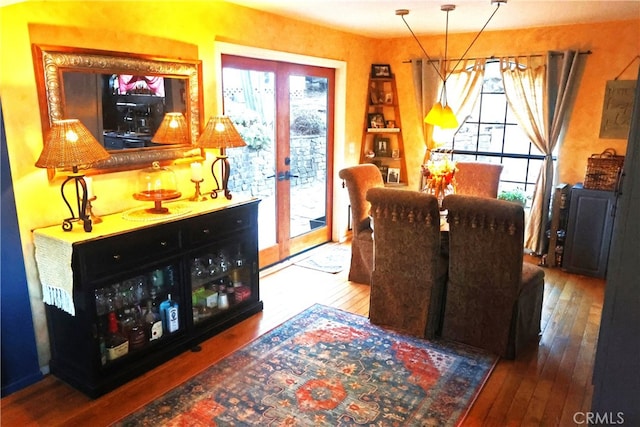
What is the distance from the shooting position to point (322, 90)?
17.1 feet

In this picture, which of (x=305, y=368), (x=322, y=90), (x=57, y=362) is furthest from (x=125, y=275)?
(x=322, y=90)

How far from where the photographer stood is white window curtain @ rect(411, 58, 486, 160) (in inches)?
208

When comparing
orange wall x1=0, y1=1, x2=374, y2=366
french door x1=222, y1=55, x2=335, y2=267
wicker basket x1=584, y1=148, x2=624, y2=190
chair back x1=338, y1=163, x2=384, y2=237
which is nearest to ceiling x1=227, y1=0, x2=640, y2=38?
orange wall x1=0, y1=1, x2=374, y2=366

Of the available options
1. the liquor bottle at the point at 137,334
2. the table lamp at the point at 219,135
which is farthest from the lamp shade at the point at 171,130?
the liquor bottle at the point at 137,334

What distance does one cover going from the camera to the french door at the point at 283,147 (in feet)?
13.9

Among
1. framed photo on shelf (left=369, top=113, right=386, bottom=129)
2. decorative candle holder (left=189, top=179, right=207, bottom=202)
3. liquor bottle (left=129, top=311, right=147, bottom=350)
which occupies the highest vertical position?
framed photo on shelf (left=369, top=113, right=386, bottom=129)

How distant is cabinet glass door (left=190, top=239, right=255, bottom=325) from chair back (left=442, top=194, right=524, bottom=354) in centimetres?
158

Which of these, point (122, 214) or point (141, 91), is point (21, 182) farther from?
point (141, 91)

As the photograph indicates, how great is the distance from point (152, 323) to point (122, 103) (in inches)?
57.4

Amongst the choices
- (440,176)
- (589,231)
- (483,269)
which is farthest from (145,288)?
(589,231)

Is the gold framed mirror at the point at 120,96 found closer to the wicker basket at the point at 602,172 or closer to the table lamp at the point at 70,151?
the table lamp at the point at 70,151

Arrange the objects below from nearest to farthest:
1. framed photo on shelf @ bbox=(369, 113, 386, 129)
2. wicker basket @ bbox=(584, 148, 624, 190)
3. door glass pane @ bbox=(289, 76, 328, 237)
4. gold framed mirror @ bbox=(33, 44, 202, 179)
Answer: gold framed mirror @ bbox=(33, 44, 202, 179) → wicker basket @ bbox=(584, 148, 624, 190) → door glass pane @ bbox=(289, 76, 328, 237) → framed photo on shelf @ bbox=(369, 113, 386, 129)

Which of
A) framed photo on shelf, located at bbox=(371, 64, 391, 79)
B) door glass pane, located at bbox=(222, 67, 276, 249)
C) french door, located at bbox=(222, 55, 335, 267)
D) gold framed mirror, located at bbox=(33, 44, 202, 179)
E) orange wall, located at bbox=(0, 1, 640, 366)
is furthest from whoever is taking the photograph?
framed photo on shelf, located at bbox=(371, 64, 391, 79)

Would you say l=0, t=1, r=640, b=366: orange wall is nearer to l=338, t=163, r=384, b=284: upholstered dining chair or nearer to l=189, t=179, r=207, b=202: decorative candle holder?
l=189, t=179, r=207, b=202: decorative candle holder
